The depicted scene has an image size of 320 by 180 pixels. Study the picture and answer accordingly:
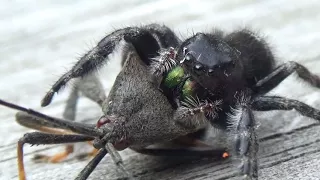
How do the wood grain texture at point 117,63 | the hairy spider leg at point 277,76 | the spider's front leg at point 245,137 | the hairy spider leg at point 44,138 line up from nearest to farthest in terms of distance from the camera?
1. the spider's front leg at point 245,137
2. the hairy spider leg at point 44,138
3. the wood grain texture at point 117,63
4. the hairy spider leg at point 277,76

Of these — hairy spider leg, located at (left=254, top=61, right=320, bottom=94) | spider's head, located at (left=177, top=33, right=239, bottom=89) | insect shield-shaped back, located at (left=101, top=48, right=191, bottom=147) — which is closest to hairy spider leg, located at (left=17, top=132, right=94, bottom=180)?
insect shield-shaped back, located at (left=101, top=48, right=191, bottom=147)

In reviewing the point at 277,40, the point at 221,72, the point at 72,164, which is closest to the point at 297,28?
the point at 277,40

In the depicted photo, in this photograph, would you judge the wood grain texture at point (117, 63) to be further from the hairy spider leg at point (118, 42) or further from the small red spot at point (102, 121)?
the small red spot at point (102, 121)

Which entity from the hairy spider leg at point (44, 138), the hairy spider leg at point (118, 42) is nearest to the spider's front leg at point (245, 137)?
the hairy spider leg at point (118, 42)

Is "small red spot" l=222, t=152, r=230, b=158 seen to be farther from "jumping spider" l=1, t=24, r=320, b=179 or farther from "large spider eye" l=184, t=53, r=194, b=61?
"large spider eye" l=184, t=53, r=194, b=61

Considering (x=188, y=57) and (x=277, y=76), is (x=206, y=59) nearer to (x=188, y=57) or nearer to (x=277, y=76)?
(x=188, y=57)

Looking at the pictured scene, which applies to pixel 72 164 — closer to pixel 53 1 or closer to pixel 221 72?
pixel 221 72

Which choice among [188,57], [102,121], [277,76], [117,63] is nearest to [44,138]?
[102,121]
